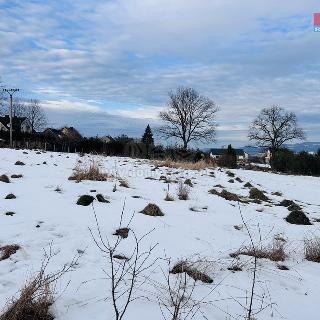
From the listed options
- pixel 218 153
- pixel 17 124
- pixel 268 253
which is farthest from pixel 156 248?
pixel 17 124

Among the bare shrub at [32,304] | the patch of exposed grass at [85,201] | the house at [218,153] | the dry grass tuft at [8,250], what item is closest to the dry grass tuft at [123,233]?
the dry grass tuft at [8,250]

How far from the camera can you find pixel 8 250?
4.31 metres

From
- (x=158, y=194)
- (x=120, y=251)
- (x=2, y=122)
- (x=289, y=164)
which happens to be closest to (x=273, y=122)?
(x=289, y=164)

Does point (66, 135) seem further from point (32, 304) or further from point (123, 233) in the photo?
point (32, 304)

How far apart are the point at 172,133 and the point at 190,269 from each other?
171ft

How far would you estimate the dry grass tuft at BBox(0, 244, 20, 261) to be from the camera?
4.19 m

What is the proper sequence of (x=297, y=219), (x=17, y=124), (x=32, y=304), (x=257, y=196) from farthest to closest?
(x=17, y=124), (x=257, y=196), (x=297, y=219), (x=32, y=304)

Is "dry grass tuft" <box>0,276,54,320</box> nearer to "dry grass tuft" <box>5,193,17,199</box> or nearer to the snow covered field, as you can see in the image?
the snow covered field

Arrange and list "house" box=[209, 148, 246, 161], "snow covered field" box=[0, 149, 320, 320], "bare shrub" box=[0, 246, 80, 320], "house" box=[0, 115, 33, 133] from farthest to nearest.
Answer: "house" box=[0, 115, 33, 133] < "house" box=[209, 148, 246, 161] < "snow covered field" box=[0, 149, 320, 320] < "bare shrub" box=[0, 246, 80, 320]

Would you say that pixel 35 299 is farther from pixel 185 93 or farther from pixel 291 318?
pixel 185 93

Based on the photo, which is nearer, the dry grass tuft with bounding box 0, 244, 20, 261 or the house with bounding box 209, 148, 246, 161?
the dry grass tuft with bounding box 0, 244, 20, 261

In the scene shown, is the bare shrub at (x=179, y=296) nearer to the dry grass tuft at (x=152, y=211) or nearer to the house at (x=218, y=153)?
the dry grass tuft at (x=152, y=211)

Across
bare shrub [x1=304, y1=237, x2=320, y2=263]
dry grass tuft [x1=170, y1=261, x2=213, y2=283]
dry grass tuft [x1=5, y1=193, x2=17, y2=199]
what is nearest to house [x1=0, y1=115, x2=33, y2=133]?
dry grass tuft [x1=5, y1=193, x2=17, y2=199]

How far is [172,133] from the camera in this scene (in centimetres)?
5600
